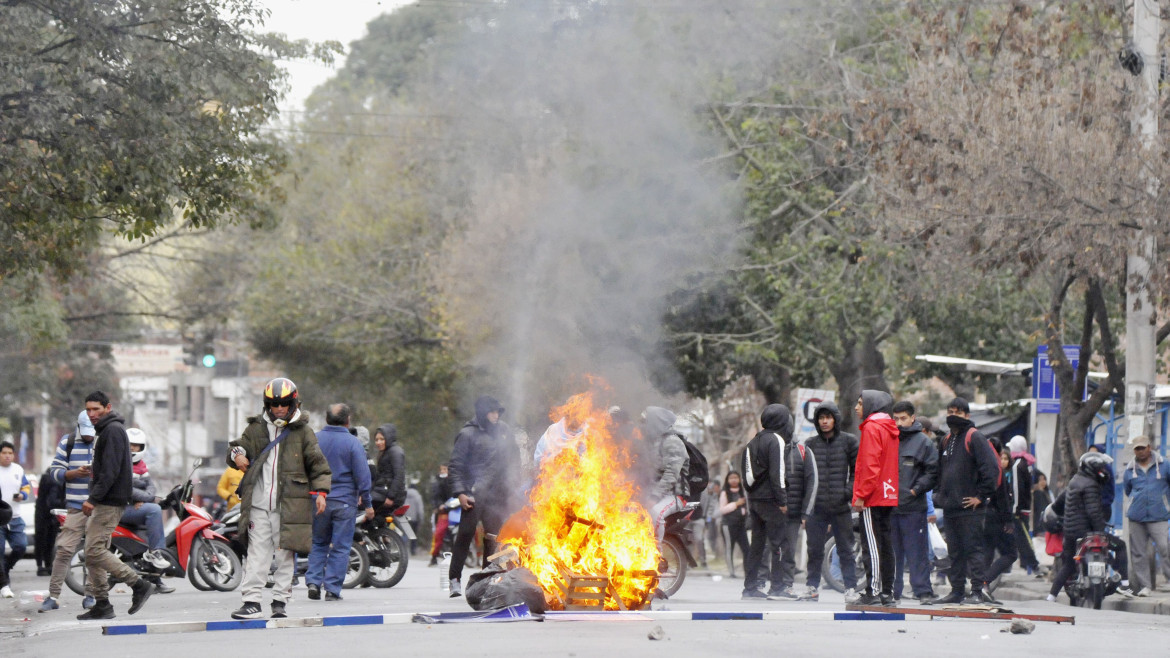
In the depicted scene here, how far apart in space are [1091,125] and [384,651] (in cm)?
1008

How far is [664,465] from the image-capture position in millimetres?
13414

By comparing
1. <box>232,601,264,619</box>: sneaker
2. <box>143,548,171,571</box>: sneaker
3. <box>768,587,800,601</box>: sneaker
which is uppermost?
<box>143,548,171,571</box>: sneaker

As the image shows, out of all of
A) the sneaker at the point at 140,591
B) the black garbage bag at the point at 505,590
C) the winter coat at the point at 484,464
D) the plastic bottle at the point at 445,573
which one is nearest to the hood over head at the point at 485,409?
the winter coat at the point at 484,464

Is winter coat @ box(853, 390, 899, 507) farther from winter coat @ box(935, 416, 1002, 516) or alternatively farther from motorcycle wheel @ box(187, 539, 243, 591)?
motorcycle wheel @ box(187, 539, 243, 591)

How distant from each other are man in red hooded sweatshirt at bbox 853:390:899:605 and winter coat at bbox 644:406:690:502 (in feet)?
6.44

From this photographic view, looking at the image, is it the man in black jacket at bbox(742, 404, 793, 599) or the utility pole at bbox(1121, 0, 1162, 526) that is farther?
the utility pole at bbox(1121, 0, 1162, 526)

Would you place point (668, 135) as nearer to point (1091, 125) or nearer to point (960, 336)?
point (1091, 125)

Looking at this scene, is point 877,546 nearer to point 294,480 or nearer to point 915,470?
point 915,470

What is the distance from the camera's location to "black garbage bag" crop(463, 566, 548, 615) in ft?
33.8

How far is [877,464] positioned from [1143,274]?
16.8 feet

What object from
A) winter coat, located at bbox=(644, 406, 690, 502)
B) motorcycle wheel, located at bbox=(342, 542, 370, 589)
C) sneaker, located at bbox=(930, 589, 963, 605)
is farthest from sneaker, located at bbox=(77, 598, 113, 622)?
sneaker, located at bbox=(930, 589, 963, 605)

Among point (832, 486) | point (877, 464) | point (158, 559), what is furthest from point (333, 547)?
point (877, 464)

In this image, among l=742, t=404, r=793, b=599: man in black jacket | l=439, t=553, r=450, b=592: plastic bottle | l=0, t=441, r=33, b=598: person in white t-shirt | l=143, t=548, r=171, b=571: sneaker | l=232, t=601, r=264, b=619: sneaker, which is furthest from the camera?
l=0, t=441, r=33, b=598: person in white t-shirt

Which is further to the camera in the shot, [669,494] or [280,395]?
[669,494]
